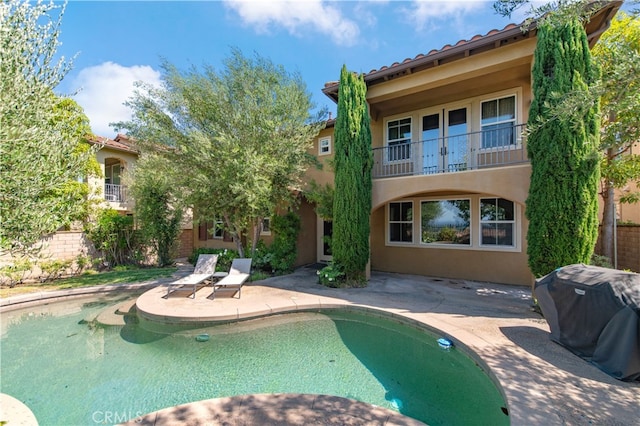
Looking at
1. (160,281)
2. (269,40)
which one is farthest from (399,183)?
(160,281)

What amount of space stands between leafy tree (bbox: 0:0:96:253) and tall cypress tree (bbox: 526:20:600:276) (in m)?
9.81

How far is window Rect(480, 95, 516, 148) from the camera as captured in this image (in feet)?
33.6

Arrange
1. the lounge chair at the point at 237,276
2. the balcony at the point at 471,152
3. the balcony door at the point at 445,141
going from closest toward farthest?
the lounge chair at the point at 237,276 → the balcony at the point at 471,152 → the balcony door at the point at 445,141

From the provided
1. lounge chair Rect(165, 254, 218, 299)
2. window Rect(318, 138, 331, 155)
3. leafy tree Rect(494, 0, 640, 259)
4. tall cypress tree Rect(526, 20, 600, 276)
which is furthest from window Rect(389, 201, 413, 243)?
lounge chair Rect(165, 254, 218, 299)

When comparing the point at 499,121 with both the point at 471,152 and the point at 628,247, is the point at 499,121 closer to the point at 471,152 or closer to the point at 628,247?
the point at 471,152

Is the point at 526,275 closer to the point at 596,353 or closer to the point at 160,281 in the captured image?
the point at 596,353

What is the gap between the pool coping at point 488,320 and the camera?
3686 millimetres

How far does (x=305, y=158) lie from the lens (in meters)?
11.9

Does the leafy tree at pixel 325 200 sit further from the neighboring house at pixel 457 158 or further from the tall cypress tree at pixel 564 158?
the tall cypress tree at pixel 564 158

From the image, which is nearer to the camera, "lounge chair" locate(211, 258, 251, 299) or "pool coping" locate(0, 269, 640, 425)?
"pool coping" locate(0, 269, 640, 425)

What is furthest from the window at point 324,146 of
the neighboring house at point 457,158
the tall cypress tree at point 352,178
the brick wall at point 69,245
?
the brick wall at point 69,245

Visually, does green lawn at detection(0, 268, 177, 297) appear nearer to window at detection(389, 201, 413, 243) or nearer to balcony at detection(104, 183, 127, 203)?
balcony at detection(104, 183, 127, 203)

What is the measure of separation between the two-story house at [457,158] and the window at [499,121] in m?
0.03

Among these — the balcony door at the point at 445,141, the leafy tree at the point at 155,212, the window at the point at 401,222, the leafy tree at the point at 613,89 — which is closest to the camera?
the leafy tree at the point at 613,89
